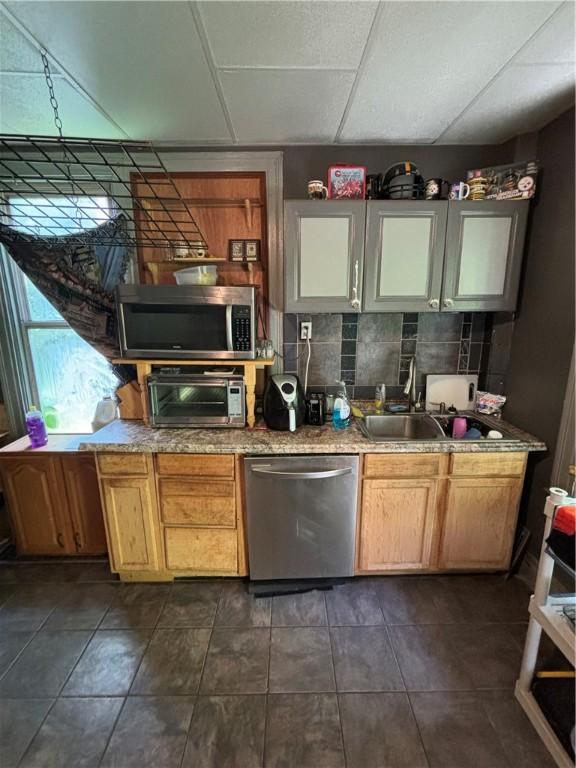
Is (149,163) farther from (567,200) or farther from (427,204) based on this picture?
(567,200)

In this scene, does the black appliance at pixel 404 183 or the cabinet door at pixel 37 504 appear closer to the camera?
the black appliance at pixel 404 183

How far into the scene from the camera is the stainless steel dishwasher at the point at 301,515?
1.76 m

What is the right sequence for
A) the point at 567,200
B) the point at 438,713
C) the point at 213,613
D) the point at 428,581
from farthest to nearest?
the point at 428,581 → the point at 213,613 → the point at 567,200 → the point at 438,713

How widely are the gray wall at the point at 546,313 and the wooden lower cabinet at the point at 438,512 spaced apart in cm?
17

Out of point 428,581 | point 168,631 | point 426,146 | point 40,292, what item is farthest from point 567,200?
point 40,292

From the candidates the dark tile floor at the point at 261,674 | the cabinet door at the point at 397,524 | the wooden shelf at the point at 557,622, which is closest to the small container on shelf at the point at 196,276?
the cabinet door at the point at 397,524

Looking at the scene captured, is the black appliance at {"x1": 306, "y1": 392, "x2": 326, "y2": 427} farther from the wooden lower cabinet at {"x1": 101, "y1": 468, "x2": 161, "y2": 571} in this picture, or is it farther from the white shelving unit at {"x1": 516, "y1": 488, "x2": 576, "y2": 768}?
the white shelving unit at {"x1": 516, "y1": 488, "x2": 576, "y2": 768}

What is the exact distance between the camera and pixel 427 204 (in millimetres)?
1823

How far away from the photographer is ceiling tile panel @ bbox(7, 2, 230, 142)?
1.08m

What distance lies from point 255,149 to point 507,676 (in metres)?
2.94

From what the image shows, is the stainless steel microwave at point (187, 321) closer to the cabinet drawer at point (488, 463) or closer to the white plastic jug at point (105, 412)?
the white plastic jug at point (105, 412)

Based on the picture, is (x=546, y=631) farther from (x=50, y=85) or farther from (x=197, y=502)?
(x=50, y=85)

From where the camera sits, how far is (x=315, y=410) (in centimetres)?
201

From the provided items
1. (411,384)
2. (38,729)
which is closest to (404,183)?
(411,384)
